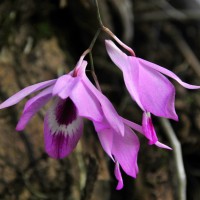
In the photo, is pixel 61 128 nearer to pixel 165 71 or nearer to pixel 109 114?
pixel 109 114

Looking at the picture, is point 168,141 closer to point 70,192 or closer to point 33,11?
point 70,192

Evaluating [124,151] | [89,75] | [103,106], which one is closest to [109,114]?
[103,106]

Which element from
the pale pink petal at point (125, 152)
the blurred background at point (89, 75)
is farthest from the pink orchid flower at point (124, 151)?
the blurred background at point (89, 75)

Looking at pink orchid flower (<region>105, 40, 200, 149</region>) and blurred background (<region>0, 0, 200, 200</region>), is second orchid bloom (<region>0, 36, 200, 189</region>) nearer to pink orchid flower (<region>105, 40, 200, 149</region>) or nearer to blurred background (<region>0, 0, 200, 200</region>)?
pink orchid flower (<region>105, 40, 200, 149</region>)

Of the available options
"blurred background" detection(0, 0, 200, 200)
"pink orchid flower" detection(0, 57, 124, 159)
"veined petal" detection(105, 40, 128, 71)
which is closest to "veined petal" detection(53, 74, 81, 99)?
"pink orchid flower" detection(0, 57, 124, 159)

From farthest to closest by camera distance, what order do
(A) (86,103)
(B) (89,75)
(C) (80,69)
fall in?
(B) (89,75) → (C) (80,69) → (A) (86,103)

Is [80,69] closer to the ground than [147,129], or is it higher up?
higher up

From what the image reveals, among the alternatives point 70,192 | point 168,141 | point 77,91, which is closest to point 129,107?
point 168,141

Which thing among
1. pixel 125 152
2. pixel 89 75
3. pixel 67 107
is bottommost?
pixel 89 75
